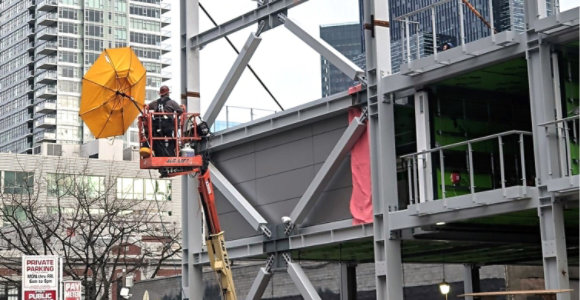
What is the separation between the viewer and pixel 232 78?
29609mm

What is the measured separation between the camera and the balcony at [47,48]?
194m

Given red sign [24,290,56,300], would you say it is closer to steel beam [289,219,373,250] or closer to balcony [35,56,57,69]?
steel beam [289,219,373,250]

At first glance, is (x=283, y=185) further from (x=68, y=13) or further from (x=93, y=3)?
(x=93, y=3)

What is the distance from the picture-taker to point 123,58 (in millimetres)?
26875

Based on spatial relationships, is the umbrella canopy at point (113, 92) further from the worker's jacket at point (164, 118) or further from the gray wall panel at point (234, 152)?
the gray wall panel at point (234, 152)

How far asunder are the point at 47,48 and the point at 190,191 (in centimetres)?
16808

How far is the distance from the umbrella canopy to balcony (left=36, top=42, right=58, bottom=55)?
172279 millimetres

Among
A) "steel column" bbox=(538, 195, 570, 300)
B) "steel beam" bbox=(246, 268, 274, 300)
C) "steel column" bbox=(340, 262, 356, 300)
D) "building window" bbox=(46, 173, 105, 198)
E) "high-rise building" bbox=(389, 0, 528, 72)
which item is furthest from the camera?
"building window" bbox=(46, 173, 105, 198)

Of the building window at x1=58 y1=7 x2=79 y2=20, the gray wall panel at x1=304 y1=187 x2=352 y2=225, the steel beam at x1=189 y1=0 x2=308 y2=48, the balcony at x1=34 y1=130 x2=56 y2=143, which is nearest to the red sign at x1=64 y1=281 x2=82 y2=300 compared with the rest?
the gray wall panel at x1=304 y1=187 x2=352 y2=225

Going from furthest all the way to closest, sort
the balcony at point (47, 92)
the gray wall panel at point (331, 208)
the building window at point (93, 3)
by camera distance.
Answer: the building window at point (93, 3) → the balcony at point (47, 92) → the gray wall panel at point (331, 208)

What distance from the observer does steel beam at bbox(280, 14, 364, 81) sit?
2569 centimetres

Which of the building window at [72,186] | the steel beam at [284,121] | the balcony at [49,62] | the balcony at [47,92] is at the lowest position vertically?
the steel beam at [284,121]

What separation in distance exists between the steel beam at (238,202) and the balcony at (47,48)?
555ft

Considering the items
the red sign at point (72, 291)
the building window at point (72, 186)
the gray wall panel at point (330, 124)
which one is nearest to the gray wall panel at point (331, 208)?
the gray wall panel at point (330, 124)
